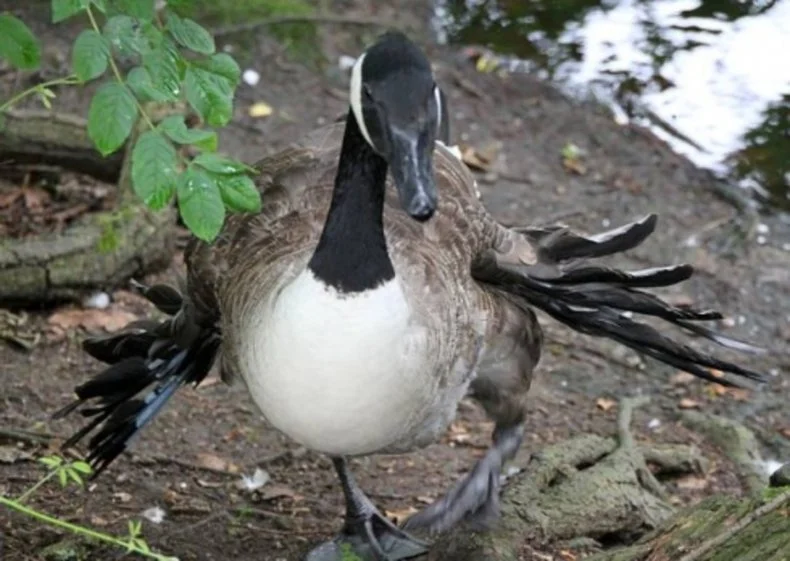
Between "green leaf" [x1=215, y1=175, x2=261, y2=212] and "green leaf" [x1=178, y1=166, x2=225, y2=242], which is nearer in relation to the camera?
"green leaf" [x1=178, y1=166, x2=225, y2=242]

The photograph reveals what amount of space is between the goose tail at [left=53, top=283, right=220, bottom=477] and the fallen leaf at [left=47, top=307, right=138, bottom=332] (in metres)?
1.04

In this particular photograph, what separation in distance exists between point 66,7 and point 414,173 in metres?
0.89

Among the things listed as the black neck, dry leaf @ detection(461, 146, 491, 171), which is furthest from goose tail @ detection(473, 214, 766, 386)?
dry leaf @ detection(461, 146, 491, 171)

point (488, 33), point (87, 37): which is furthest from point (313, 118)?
point (87, 37)

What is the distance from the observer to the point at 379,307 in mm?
3645

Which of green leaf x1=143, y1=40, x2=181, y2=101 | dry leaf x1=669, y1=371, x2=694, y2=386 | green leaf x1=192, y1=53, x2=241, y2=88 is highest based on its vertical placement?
green leaf x1=143, y1=40, x2=181, y2=101

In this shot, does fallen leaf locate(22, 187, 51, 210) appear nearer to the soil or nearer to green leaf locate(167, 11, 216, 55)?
the soil

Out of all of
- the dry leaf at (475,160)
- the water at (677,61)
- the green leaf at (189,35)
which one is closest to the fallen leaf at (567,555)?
the green leaf at (189,35)

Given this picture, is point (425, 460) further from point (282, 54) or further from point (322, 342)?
point (282, 54)

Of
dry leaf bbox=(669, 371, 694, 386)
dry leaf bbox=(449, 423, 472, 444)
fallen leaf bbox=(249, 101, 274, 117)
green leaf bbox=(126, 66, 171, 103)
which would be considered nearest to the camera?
green leaf bbox=(126, 66, 171, 103)

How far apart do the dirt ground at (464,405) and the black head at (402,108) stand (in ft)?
5.47

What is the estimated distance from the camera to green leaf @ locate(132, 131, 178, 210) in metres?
3.00

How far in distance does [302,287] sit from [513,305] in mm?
1077

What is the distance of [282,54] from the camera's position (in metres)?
8.48
